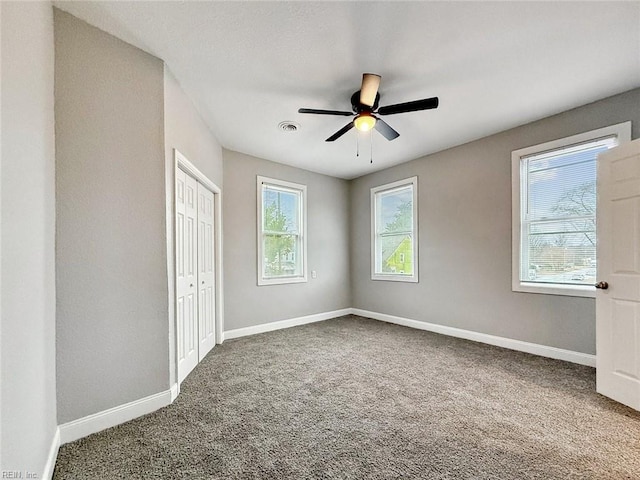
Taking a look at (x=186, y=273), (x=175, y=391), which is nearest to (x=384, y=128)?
(x=186, y=273)

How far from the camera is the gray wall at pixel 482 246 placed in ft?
10.0

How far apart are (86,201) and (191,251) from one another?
4.00ft

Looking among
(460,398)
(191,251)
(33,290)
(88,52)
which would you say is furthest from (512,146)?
(33,290)

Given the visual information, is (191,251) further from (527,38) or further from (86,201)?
(527,38)

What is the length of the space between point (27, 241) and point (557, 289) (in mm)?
4394

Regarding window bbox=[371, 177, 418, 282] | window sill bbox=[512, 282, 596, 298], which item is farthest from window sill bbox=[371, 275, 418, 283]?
window sill bbox=[512, 282, 596, 298]

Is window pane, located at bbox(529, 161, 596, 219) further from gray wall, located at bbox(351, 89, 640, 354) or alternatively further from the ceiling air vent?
the ceiling air vent

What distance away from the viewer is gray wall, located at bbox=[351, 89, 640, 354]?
305cm

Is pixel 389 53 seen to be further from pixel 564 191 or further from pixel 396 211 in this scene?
pixel 396 211

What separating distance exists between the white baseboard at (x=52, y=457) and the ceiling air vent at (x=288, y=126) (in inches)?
125

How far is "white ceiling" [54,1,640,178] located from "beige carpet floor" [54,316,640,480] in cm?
268

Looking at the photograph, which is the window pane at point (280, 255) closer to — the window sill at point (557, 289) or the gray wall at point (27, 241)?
the gray wall at point (27, 241)

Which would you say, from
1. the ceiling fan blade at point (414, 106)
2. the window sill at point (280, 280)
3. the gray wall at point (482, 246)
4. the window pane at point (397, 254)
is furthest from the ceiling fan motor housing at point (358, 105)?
the window sill at point (280, 280)

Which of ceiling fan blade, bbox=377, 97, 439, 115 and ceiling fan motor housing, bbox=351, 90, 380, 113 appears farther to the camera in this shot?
ceiling fan motor housing, bbox=351, 90, 380, 113
